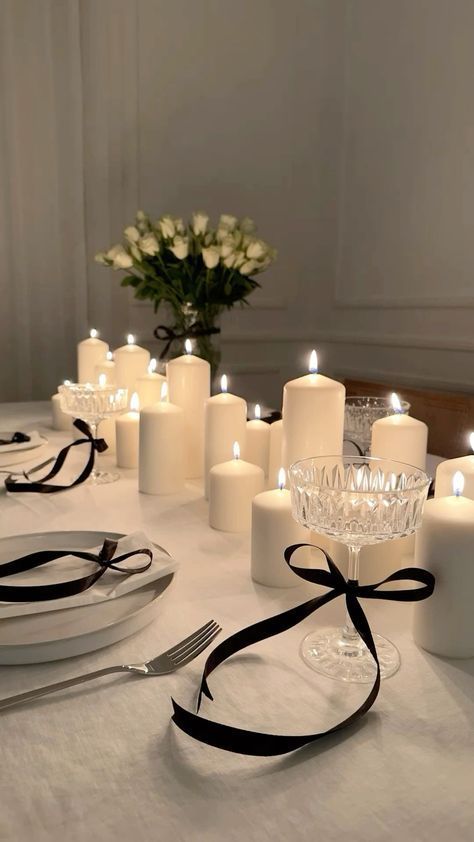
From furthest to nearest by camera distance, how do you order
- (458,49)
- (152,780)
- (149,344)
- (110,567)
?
(149,344), (458,49), (110,567), (152,780)

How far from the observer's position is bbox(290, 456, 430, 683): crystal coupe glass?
597 millimetres

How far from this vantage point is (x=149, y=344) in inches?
110

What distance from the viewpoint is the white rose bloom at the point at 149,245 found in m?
1.82

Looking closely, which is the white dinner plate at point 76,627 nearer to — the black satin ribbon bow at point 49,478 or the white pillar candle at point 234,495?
the white pillar candle at point 234,495

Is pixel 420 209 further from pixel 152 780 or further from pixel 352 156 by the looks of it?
pixel 152 780

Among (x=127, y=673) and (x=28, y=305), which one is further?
(x=28, y=305)

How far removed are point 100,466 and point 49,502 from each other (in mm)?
242

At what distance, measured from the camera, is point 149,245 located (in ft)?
5.98

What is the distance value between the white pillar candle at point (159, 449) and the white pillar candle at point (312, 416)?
0.28 metres

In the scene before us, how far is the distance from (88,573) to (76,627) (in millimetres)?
117

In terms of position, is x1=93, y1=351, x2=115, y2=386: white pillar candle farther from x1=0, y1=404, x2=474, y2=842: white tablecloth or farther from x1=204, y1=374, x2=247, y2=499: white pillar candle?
x1=0, y1=404, x2=474, y2=842: white tablecloth

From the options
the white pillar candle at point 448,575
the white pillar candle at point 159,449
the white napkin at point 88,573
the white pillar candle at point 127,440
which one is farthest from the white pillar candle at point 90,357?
the white pillar candle at point 448,575

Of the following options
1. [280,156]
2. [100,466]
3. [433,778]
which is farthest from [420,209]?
[433,778]

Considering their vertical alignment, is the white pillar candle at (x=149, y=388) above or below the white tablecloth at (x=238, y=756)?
above
